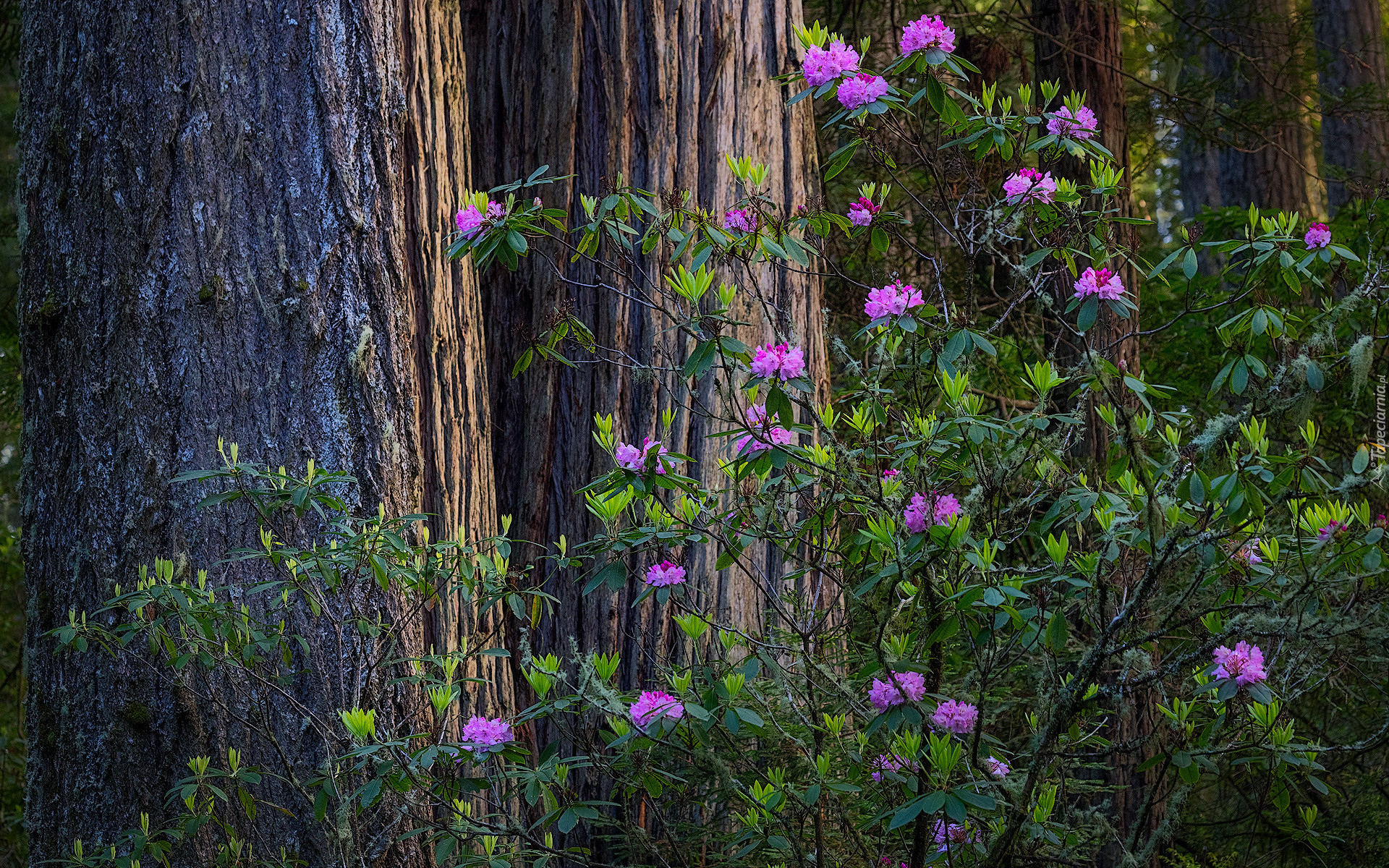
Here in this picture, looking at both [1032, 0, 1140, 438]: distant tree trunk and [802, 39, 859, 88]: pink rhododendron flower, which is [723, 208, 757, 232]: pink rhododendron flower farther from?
[1032, 0, 1140, 438]: distant tree trunk

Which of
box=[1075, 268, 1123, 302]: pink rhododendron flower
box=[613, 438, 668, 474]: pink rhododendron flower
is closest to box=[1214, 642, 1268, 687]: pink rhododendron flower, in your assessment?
box=[1075, 268, 1123, 302]: pink rhododendron flower

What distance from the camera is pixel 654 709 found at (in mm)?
1978

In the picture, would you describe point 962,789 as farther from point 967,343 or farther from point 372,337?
point 372,337

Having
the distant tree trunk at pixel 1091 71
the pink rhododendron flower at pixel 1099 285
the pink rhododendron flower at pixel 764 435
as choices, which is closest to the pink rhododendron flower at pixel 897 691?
the pink rhododendron flower at pixel 764 435

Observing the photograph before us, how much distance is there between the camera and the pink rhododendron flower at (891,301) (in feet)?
6.76

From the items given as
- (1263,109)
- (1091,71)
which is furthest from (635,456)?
(1263,109)

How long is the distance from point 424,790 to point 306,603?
585 mm

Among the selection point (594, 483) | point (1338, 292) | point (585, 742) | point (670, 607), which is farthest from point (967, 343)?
point (1338, 292)

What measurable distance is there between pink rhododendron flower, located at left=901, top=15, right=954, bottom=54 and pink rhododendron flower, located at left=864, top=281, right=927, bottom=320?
489mm

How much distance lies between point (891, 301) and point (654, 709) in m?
0.87

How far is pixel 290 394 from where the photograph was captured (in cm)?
252

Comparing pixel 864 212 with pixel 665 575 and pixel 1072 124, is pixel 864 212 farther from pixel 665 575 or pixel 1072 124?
pixel 665 575

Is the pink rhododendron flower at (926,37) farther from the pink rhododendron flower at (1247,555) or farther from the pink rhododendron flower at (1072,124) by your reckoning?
the pink rhododendron flower at (1247,555)

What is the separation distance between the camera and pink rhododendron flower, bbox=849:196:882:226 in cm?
242
